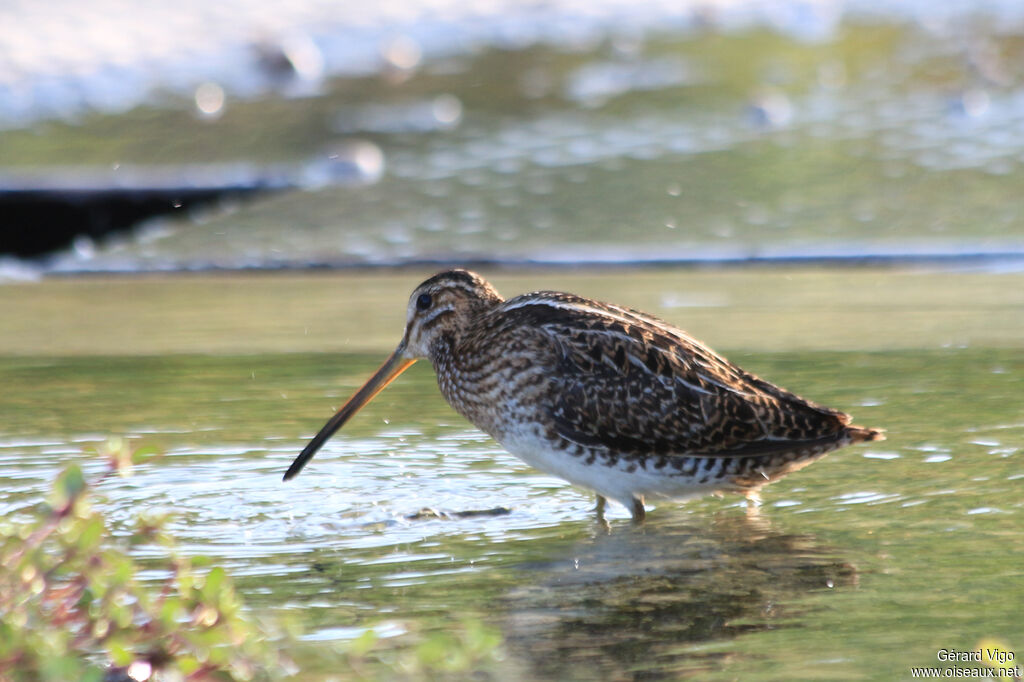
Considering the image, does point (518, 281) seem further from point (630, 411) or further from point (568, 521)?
point (568, 521)

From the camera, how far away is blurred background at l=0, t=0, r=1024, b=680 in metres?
4.96

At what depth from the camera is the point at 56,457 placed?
6.70 metres

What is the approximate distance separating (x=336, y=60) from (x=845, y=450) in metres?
14.3

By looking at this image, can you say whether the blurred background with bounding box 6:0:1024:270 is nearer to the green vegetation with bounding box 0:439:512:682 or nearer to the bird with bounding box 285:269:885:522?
the bird with bounding box 285:269:885:522

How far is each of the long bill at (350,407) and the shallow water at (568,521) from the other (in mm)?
86

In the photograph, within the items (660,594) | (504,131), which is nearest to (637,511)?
(660,594)

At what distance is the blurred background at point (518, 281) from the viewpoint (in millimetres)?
4957

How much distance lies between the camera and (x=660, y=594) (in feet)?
16.3

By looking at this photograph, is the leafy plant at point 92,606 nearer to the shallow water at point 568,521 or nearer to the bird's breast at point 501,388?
the shallow water at point 568,521

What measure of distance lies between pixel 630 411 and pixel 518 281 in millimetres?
4477

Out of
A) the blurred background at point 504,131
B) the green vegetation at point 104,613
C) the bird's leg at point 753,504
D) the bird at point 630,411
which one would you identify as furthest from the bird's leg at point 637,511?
the blurred background at point 504,131

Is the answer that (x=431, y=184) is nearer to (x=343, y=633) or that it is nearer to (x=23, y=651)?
(x=343, y=633)

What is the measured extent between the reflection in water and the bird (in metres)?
Result: 0.20

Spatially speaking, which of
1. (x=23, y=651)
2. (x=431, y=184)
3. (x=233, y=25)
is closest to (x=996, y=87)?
(x=431, y=184)
